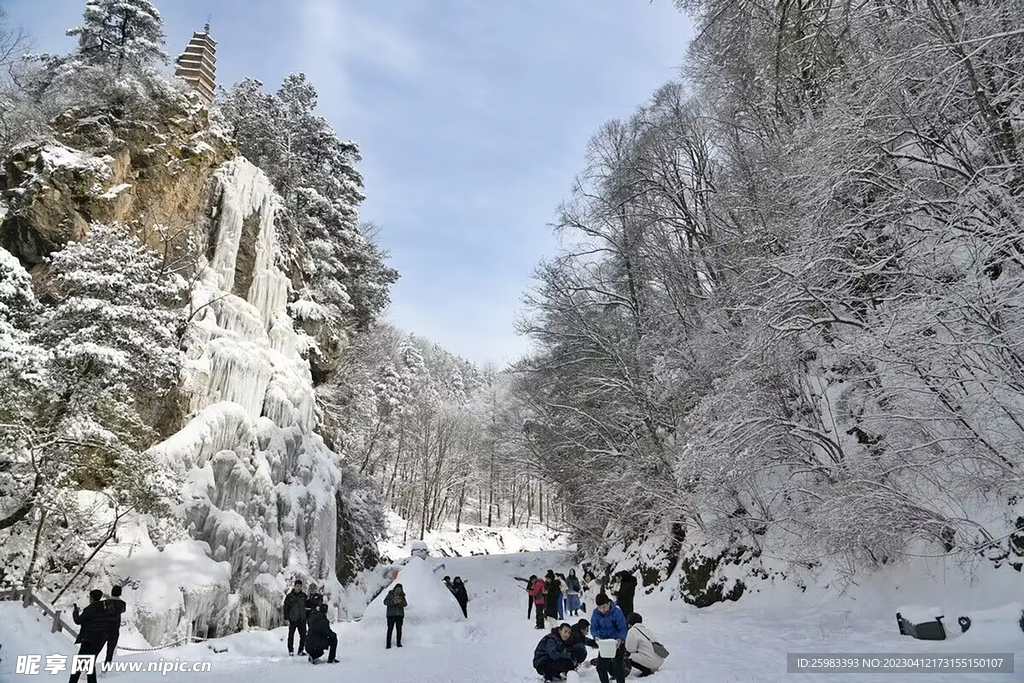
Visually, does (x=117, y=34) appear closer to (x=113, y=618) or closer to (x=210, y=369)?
(x=210, y=369)

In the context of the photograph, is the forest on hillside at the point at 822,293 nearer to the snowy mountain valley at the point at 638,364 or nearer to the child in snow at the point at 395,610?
the snowy mountain valley at the point at 638,364

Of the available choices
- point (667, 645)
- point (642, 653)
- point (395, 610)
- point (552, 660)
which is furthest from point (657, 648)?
point (395, 610)

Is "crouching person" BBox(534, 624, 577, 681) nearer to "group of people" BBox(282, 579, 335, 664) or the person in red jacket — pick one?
"group of people" BBox(282, 579, 335, 664)

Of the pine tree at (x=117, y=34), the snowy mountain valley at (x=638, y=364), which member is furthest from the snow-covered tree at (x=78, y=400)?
the pine tree at (x=117, y=34)

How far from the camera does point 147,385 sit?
44.3ft

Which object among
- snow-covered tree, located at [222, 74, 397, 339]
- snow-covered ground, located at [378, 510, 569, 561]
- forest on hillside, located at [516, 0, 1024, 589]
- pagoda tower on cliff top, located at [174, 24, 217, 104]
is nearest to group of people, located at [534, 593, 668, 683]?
forest on hillside, located at [516, 0, 1024, 589]

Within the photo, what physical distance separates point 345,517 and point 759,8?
69.3 feet

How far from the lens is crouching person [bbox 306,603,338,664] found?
344 inches

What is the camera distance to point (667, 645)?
354 inches

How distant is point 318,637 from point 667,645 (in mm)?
5208

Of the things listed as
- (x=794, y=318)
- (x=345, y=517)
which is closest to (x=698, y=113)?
(x=794, y=318)

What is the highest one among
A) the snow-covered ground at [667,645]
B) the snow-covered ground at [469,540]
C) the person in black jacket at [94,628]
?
the snow-covered ground at [469,540]

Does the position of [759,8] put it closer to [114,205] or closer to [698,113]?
[698,113]

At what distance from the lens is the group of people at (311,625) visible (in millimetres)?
8781
